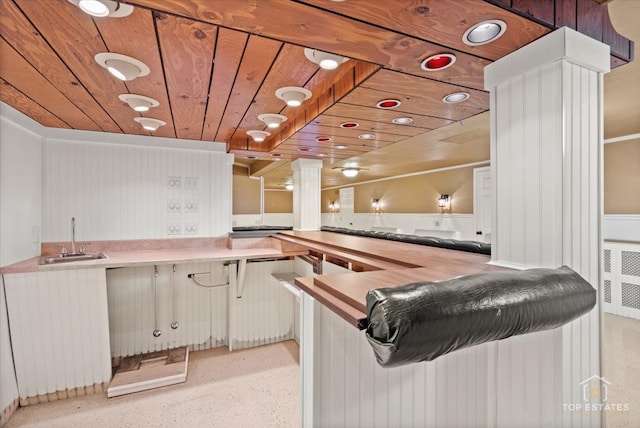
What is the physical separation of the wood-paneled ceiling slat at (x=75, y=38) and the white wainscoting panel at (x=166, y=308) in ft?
6.05

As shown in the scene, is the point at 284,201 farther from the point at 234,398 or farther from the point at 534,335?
the point at 534,335

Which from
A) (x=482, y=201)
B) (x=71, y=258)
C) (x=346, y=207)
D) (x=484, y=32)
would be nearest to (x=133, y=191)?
(x=71, y=258)

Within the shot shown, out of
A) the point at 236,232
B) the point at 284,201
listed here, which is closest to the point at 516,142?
the point at 236,232

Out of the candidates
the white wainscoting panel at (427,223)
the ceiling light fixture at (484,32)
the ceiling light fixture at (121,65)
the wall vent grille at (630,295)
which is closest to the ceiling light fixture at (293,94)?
the ceiling light fixture at (121,65)

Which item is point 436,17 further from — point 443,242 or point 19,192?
point 19,192

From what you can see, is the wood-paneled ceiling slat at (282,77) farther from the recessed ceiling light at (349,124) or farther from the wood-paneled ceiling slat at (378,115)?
Result: the recessed ceiling light at (349,124)

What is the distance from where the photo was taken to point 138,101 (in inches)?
79.2

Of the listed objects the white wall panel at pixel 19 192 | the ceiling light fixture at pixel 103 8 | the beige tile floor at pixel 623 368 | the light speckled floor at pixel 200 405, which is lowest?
the light speckled floor at pixel 200 405

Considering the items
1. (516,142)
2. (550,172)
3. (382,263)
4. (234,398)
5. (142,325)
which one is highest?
(516,142)

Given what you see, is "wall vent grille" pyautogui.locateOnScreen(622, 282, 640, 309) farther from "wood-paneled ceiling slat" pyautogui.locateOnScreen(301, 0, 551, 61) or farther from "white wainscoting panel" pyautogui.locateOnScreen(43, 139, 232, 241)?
"white wainscoting panel" pyautogui.locateOnScreen(43, 139, 232, 241)

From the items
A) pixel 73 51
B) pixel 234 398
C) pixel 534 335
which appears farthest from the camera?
pixel 234 398

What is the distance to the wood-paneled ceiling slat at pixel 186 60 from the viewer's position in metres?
1.24

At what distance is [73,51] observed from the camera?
143cm

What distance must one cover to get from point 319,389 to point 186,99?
1996 mm
